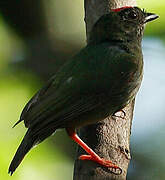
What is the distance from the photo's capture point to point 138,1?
507 cm

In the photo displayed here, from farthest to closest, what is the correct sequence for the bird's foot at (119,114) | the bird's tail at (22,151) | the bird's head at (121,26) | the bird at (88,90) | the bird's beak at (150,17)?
the bird's head at (121,26), the bird's beak at (150,17), the bird's foot at (119,114), the bird at (88,90), the bird's tail at (22,151)

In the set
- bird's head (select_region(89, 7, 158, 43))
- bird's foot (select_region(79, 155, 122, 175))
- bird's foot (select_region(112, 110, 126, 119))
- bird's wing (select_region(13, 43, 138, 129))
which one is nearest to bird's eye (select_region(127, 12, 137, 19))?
bird's head (select_region(89, 7, 158, 43))

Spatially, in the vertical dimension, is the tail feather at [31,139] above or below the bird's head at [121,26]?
below

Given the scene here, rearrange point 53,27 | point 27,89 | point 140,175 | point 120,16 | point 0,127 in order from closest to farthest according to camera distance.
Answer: point 0,127 → point 27,89 → point 120,16 → point 53,27 → point 140,175

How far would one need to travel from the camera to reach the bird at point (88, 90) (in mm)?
4551

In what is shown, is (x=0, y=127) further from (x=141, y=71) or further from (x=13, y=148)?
(x=141, y=71)

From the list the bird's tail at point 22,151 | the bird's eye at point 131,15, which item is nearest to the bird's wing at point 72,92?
the bird's tail at point 22,151

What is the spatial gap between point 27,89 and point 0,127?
1.56 feet

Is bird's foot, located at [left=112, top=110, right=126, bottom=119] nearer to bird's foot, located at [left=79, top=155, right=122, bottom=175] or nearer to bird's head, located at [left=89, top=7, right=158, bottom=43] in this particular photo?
bird's foot, located at [left=79, top=155, right=122, bottom=175]

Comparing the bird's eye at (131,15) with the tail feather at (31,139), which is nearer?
the tail feather at (31,139)

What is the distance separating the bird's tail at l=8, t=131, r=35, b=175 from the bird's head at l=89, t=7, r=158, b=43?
106 cm

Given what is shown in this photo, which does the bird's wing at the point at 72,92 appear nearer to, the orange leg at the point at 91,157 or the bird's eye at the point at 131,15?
the orange leg at the point at 91,157

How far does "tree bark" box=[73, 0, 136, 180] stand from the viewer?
4.33 m

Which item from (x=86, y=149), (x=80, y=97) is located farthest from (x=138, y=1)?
(x=86, y=149)
